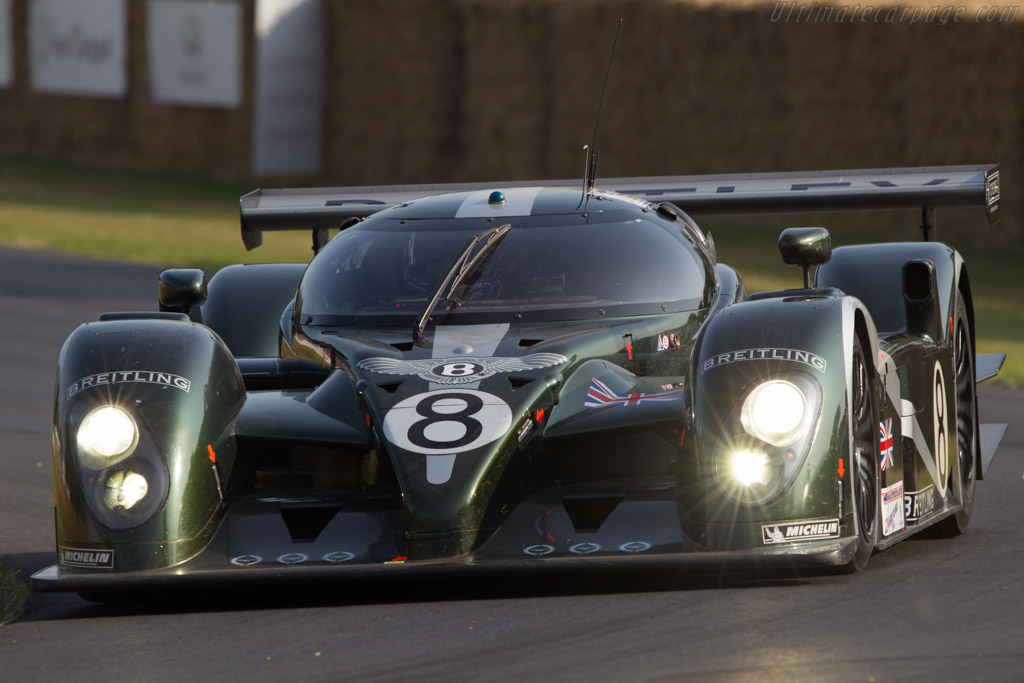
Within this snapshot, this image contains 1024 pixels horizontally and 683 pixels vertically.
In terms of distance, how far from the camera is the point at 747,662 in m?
4.61

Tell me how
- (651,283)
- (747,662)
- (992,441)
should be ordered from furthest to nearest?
1. (992,441)
2. (651,283)
3. (747,662)

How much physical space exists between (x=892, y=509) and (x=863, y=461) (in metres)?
0.34

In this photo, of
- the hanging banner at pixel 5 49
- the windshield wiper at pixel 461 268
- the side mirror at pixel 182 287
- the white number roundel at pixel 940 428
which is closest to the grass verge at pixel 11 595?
the side mirror at pixel 182 287

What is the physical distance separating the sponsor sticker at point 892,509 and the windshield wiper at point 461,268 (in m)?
1.76

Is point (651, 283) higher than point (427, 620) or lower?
higher

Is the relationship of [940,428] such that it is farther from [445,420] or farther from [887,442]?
[445,420]

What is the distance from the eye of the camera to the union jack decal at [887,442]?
600cm

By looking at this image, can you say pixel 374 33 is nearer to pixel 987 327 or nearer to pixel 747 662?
pixel 987 327

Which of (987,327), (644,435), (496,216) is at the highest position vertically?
(496,216)

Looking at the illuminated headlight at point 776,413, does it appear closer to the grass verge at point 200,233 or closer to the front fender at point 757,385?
the front fender at point 757,385

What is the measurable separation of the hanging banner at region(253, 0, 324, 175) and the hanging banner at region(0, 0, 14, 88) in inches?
274

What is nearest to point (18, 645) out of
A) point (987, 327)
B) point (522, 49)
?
point (987, 327)

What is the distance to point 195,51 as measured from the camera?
30.7m

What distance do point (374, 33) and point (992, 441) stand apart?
22.4m
